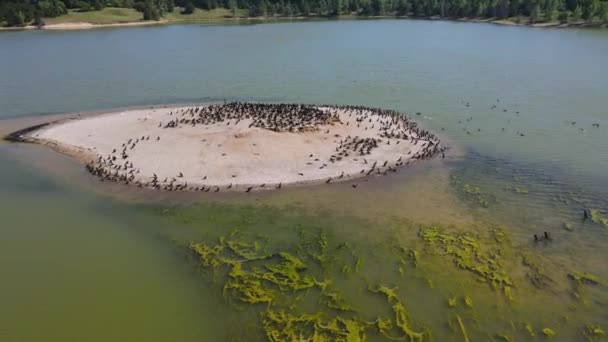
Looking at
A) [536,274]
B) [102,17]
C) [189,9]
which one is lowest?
[536,274]

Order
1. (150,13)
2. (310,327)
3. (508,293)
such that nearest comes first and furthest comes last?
1. (310,327)
2. (508,293)
3. (150,13)

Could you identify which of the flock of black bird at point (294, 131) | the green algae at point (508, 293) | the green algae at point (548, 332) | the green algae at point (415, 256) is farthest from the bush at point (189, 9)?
the green algae at point (548, 332)

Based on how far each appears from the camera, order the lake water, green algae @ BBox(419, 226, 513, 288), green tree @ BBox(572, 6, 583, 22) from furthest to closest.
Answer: green tree @ BBox(572, 6, 583, 22), green algae @ BBox(419, 226, 513, 288), the lake water

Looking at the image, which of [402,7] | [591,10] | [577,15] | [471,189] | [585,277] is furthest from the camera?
[402,7]

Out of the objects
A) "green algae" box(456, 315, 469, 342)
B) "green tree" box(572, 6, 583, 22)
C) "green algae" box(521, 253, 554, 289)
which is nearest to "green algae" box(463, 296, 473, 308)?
"green algae" box(456, 315, 469, 342)

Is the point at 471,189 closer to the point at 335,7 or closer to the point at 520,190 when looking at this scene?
the point at 520,190

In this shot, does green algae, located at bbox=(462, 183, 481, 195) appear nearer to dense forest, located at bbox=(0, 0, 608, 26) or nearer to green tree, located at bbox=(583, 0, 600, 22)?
dense forest, located at bbox=(0, 0, 608, 26)

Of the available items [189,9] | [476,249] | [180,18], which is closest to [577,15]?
Answer: [180,18]
